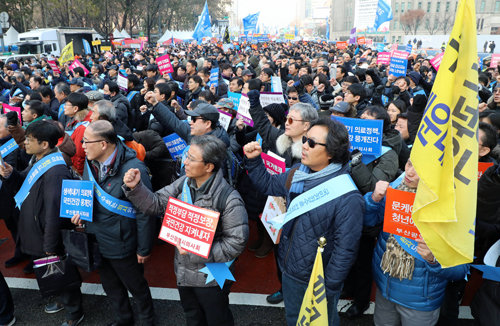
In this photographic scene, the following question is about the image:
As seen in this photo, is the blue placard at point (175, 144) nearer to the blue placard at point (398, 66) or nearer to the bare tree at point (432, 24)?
the blue placard at point (398, 66)

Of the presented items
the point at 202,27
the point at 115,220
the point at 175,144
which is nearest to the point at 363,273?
the point at 115,220

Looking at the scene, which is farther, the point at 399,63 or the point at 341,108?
the point at 399,63

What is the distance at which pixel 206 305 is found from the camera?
107 inches

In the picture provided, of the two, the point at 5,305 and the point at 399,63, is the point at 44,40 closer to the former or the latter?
the point at 399,63

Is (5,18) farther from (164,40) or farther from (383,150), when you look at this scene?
(383,150)

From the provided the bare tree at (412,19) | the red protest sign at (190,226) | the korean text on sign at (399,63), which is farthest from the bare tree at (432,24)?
the red protest sign at (190,226)

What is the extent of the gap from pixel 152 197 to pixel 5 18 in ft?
88.5

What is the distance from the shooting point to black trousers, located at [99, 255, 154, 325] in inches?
123

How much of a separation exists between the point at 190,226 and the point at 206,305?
693 mm

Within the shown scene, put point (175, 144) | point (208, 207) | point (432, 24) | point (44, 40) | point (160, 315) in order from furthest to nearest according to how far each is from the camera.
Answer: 1. point (432, 24)
2. point (44, 40)
3. point (175, 144)
4. point (160, 315)
5. point (208, 207)

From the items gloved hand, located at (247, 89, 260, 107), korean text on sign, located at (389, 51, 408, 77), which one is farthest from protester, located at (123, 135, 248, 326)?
korean text on sign, located at (389, 51, 408, 77)

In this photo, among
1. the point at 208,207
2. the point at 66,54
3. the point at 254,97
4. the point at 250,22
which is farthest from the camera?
the point at 250,22

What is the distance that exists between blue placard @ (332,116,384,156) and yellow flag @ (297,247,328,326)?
1470 mm

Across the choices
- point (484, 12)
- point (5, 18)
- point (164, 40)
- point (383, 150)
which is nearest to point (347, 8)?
point (484, 12)
